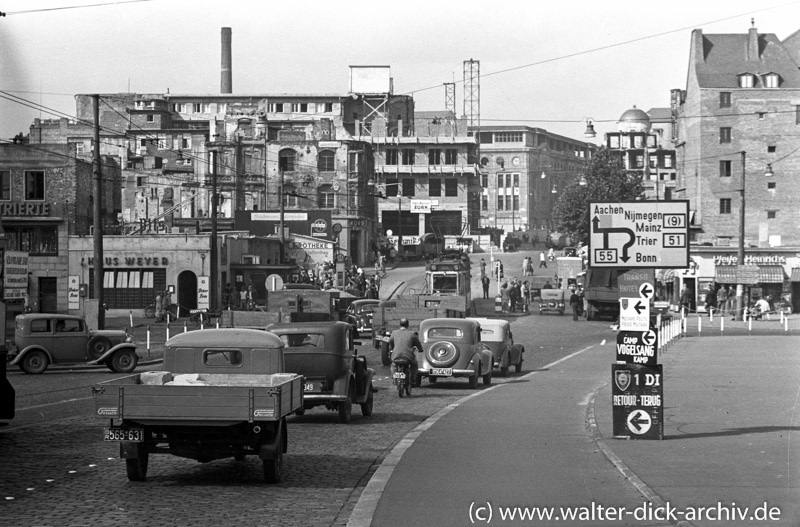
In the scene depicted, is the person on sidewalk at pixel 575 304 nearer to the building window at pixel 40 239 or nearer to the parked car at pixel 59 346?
the building window at pixel 40 239

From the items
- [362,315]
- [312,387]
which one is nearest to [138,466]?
[312,387]

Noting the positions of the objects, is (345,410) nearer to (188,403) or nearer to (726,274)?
(188,403)

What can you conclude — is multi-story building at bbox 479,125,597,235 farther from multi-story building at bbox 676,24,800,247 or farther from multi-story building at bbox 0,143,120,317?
multi-story building at bbox 0,143,120,317

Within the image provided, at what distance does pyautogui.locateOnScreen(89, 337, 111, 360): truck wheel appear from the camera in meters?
34.2

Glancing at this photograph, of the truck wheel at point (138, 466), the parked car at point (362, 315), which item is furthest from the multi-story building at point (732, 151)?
the truck wheel at point (138, 466)

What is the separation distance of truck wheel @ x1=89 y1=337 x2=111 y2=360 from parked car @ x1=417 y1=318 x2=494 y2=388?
11.3 m

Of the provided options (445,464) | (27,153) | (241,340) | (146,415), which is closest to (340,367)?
(241,340)

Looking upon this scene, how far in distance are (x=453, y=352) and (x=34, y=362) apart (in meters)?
13.4

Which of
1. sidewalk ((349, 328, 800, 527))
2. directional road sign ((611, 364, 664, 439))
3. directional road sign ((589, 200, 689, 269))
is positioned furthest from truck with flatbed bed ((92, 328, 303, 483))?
directional road sign ((589, 200, 689, 269))

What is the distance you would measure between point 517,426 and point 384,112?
103348 millimetres

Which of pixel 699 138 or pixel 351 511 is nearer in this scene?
pixel 351 511

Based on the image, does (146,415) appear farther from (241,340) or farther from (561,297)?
(561,297)

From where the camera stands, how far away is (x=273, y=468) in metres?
12.3

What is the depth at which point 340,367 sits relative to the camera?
19.2 metres
